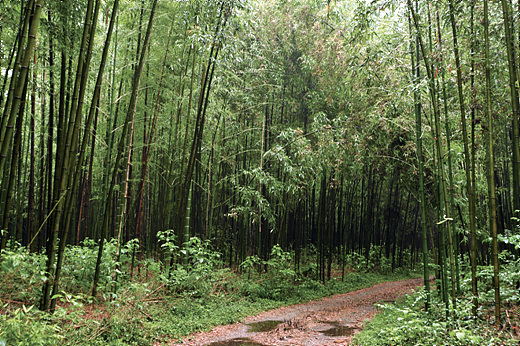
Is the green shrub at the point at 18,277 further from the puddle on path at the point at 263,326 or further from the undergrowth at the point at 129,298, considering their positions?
the puddle on path at the point at 263,326

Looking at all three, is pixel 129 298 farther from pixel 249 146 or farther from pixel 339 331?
pixel 249 146

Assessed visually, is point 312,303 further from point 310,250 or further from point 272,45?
point 272,45

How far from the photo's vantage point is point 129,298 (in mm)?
3568

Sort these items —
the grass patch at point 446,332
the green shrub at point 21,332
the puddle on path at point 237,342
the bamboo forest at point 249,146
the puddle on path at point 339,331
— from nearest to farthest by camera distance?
the green shrub at point 21,332 < the grass patch at point 446,332 < the bamboo forest at point 249,146 < the puddle on path at point 237,342 < the puddle on path at point 339,331

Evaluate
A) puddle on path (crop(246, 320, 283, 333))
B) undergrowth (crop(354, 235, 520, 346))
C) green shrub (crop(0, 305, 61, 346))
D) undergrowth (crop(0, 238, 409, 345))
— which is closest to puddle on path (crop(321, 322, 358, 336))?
undergrowth (crop(354, 235, 520, 346))

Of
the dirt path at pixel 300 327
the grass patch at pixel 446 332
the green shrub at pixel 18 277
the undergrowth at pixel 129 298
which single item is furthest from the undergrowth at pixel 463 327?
the green shrub at pixel 18 277

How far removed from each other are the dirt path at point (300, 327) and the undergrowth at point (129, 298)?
21cm

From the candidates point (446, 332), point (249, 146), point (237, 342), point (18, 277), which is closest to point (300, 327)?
point (237, 342)

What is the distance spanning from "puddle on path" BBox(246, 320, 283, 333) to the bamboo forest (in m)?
0.06

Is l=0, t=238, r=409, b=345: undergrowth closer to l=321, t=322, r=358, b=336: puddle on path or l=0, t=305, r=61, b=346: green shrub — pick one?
l=0, t=305, r=61, b=346: green shrub

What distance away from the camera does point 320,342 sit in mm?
3553

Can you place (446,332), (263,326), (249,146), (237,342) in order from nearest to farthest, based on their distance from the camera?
(446,332) → (237,342) → (263,326) → (249,146)

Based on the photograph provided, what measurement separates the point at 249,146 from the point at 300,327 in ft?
16.0

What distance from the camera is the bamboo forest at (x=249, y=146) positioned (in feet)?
9.13
